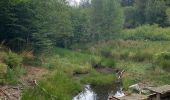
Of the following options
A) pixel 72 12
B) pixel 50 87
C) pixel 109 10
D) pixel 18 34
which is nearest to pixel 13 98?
pixel 50 87

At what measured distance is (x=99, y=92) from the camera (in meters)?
18.9

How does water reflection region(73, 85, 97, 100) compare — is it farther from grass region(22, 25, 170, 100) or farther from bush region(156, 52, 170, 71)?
bush region(156, 52, 170, 71)

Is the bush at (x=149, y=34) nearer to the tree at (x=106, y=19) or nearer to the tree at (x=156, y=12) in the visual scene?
the tree at (x=106, y=19)

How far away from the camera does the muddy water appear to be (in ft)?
58.1

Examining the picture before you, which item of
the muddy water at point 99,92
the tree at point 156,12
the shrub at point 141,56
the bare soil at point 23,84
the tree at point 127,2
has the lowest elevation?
the muddy water at point 99,92

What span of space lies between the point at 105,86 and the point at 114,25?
1997cm

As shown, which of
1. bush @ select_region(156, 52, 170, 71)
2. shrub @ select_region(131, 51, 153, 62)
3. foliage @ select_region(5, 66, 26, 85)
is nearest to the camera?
foliage @ select_region(5, 66, 26, 85)

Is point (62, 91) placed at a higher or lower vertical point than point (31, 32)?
lower

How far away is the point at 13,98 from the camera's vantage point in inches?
549

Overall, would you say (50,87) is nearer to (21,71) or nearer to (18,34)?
(21,71)

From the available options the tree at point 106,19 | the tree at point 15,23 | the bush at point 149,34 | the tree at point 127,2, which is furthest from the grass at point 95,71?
the tree at point 127,2

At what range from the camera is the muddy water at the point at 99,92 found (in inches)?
697

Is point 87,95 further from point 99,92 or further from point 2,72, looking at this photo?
point 2,72

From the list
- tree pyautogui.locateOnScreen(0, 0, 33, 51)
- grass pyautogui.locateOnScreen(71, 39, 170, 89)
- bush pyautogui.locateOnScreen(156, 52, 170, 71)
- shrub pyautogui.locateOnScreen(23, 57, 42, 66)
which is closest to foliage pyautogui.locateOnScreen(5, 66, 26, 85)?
shrub pyautogui.locateOnScreen(23, 57, 42, 66)
